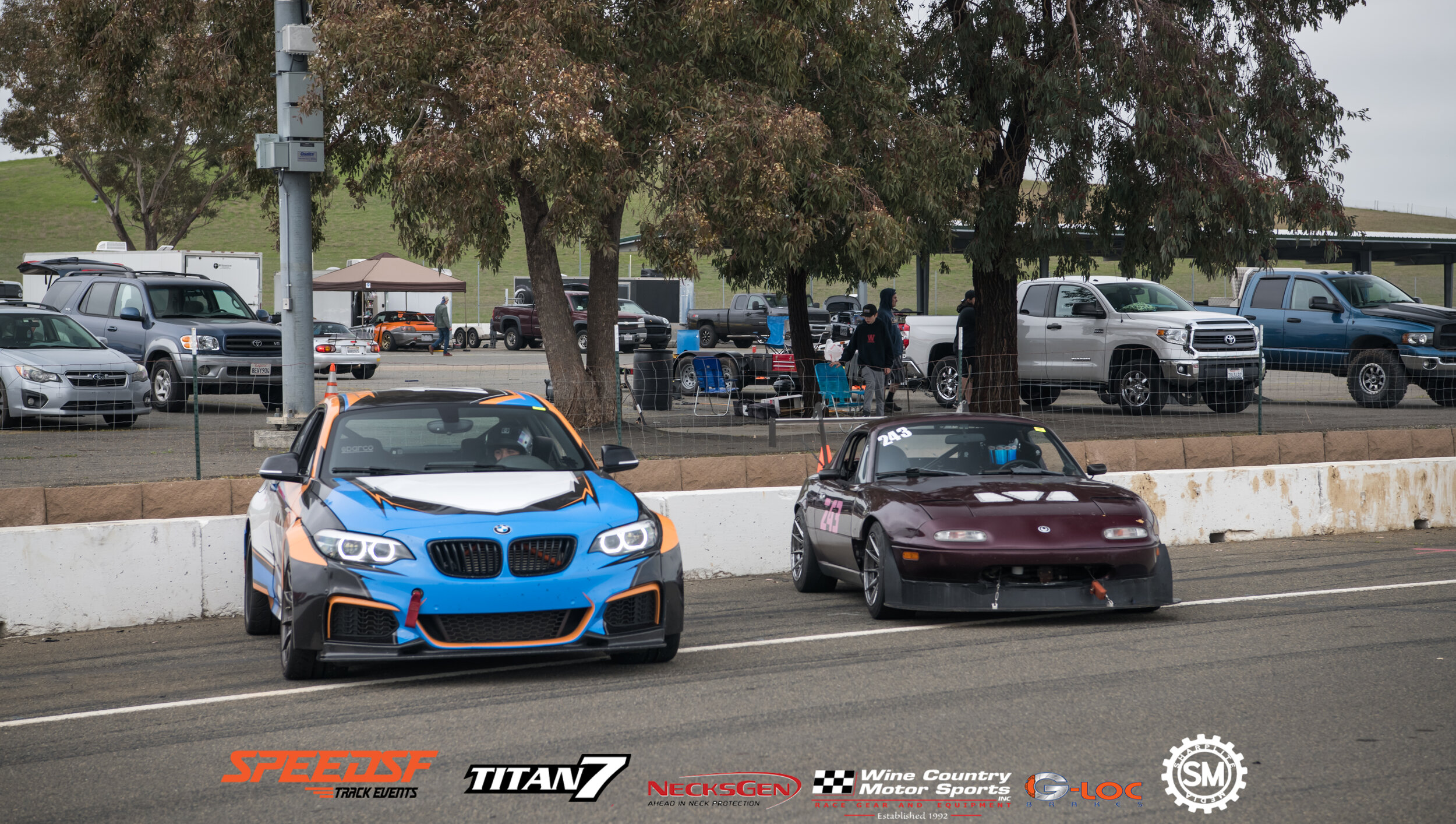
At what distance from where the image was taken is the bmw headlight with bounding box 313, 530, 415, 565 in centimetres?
659

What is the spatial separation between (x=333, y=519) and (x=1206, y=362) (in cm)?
1690

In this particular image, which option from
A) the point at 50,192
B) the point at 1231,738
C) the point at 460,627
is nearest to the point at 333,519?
the point at 460,627

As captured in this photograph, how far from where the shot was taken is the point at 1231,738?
556 centimetres

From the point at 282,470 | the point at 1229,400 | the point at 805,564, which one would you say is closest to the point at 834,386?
the point at 1229,400

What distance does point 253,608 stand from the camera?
28.3ft

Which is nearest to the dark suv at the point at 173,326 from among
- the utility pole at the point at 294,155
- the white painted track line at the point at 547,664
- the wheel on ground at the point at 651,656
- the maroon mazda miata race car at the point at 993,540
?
the utility pole at the point at 294,155

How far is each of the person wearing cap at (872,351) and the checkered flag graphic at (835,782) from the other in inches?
550

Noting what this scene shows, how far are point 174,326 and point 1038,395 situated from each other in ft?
45.4

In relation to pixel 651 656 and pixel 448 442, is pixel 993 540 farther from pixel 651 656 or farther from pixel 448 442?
pixel 448 442

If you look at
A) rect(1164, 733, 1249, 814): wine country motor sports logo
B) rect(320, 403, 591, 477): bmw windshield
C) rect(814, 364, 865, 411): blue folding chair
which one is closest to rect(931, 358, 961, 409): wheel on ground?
rect(814, 364, 865, 411): blue folding chair

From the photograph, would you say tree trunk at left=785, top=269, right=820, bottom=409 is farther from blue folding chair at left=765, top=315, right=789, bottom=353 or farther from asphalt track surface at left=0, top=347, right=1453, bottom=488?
blue folding chair at left=765, top=315, right=789, bottom=353

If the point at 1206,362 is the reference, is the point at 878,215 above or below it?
above

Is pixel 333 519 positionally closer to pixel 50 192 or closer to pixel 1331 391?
pixel 1331 391

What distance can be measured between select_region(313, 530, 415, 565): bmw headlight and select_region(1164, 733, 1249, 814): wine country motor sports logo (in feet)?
11.4
